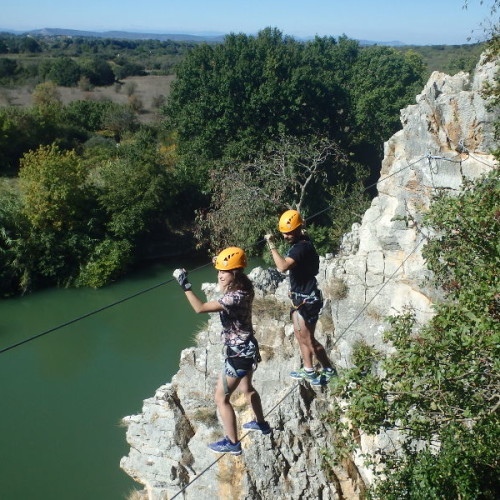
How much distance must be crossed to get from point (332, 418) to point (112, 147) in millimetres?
27260

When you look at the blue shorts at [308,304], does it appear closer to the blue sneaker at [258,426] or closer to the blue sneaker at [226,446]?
the blue sneaker at [258,426]

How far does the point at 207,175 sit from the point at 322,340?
15.3 metres

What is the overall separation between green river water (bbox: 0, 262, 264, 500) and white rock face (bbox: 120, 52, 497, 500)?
3.57 metres

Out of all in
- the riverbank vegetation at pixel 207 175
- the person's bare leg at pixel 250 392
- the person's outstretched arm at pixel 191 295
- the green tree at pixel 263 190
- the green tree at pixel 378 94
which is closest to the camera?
the person's outstretched arm at pixel 191 295

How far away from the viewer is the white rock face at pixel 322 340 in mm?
7527

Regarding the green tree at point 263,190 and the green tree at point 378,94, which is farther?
the green tree at point 378,94

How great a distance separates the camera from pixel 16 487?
11.7 m

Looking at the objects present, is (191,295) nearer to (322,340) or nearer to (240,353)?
(240,353)

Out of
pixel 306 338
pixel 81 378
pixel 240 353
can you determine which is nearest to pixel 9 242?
pixel 81 378

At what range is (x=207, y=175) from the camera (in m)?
23.2

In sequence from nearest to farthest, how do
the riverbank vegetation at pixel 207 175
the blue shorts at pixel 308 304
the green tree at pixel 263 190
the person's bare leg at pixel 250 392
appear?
the person's bare leg at pixel 250 392 → the blue shorts at pixel 308 304 → the green tree at pixel 263 190 → the riverbank vegetation at pixel 207 175

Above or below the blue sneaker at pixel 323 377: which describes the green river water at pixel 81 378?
below

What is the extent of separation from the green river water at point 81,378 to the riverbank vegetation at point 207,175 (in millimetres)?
1331

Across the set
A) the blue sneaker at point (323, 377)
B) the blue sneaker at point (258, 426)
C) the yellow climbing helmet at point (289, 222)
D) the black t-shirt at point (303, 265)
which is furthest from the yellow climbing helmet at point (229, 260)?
the blue sneaker at point (323, 377)
